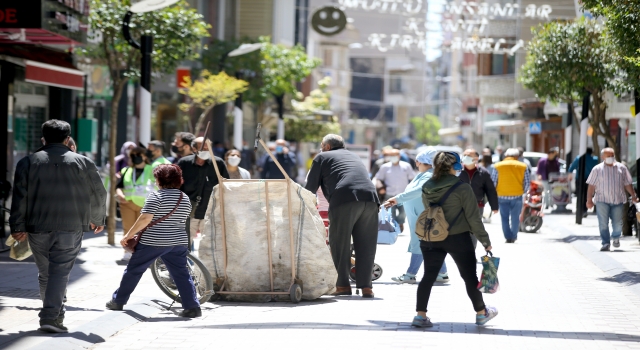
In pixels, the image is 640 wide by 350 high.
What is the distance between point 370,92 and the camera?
144625 mm

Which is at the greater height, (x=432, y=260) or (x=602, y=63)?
(x=602, y=63)

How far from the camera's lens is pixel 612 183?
55.2ft

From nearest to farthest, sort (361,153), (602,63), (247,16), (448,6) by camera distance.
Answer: (602,63) < (448,6) < (361,153) < (247,16)

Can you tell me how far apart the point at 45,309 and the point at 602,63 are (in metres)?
17.1

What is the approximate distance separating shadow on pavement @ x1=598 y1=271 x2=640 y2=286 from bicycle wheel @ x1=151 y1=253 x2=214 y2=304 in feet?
17.7

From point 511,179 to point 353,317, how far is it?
10.2m

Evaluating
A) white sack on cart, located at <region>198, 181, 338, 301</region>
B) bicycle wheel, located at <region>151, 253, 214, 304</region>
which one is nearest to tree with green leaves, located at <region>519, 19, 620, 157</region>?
white sack on cart, located at <region>198, 181, 338, 301</region>

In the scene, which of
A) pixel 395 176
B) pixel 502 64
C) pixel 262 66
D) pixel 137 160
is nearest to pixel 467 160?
pixel 395 176

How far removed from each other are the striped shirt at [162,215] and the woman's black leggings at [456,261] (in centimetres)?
220

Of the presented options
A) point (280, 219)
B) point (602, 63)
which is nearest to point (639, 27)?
point (280, 219)

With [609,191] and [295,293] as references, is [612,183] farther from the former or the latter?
[295,293]

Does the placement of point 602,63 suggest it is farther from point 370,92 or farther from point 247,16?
point 370,92

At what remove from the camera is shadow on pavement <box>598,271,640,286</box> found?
12995 millimetres

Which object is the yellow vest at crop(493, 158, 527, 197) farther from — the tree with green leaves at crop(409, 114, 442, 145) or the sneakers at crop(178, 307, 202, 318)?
the tree with green leaves at crop(409, 114, 442, 145)
